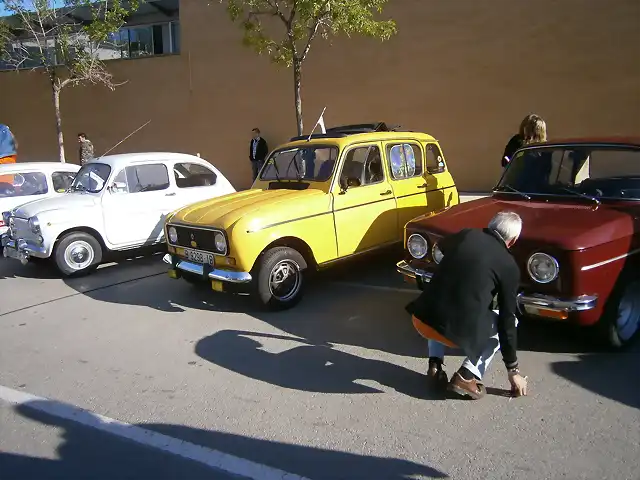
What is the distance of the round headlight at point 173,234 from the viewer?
6.36 m

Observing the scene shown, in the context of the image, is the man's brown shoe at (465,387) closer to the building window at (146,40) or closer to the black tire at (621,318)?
the black tire at (621,318)

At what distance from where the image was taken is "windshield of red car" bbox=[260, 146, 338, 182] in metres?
6.57

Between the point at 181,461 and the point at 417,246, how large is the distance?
9.15 feet

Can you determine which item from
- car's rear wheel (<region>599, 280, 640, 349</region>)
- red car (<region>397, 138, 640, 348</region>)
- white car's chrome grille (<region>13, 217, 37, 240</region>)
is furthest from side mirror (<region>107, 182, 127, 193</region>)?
car's rear wheel (<region>599, 280, 640, 349</region>)

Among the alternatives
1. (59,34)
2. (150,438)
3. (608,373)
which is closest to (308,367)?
(150,438)

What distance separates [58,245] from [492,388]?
240 inches

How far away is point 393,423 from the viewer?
3.71 metres

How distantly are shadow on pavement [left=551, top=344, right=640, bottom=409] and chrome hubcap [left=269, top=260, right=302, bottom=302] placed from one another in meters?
2.74

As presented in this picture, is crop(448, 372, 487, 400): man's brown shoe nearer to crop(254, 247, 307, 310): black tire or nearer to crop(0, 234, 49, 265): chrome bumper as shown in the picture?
crop(254, 247, 307, 310): black tire

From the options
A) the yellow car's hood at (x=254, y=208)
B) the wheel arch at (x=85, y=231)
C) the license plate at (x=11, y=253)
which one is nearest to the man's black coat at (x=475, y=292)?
the yellow car's hood at (x=254, y=208)

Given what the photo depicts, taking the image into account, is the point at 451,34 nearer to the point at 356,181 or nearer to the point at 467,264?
the point at 356,181

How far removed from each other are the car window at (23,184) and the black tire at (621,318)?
27.6 feet

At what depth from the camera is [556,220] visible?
15.0 ft

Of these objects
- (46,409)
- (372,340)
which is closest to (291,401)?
(372,340)
